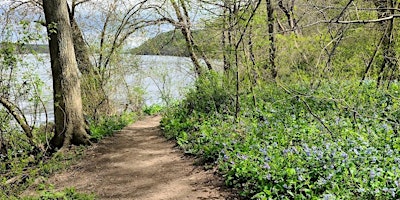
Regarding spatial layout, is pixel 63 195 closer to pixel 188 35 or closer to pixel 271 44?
pixel 271 44

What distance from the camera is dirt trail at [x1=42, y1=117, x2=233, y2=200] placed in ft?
13.9

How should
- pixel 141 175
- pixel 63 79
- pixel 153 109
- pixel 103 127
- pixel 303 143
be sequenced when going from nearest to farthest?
pixel 303 143 → pixel 141 175 → pixel 63 79 → pixel 103 127 → pixel 153 109

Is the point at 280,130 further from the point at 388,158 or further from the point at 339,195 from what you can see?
the point at 339,195

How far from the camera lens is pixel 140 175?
16.6 feet

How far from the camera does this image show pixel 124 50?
11.6 metres

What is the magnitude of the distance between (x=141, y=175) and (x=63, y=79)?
9.53ft

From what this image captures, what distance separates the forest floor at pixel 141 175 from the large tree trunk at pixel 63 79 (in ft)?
1.88

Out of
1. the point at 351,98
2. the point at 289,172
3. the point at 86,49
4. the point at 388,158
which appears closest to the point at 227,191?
the point at 289,172

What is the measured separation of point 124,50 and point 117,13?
1.29 metres

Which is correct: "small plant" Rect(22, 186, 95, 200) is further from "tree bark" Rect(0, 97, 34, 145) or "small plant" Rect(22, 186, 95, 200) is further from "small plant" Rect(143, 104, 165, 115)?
"small plant" Rect(143, 104, 165, 115)

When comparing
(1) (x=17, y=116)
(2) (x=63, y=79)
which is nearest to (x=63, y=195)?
(1) (x=17, y=116)

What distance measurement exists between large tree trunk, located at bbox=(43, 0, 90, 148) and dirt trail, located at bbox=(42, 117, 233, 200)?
1.94 ft

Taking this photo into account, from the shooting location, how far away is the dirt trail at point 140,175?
13.9 ft

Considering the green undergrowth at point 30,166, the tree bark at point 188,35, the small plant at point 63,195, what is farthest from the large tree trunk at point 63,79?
the tree bark at point 188,35
